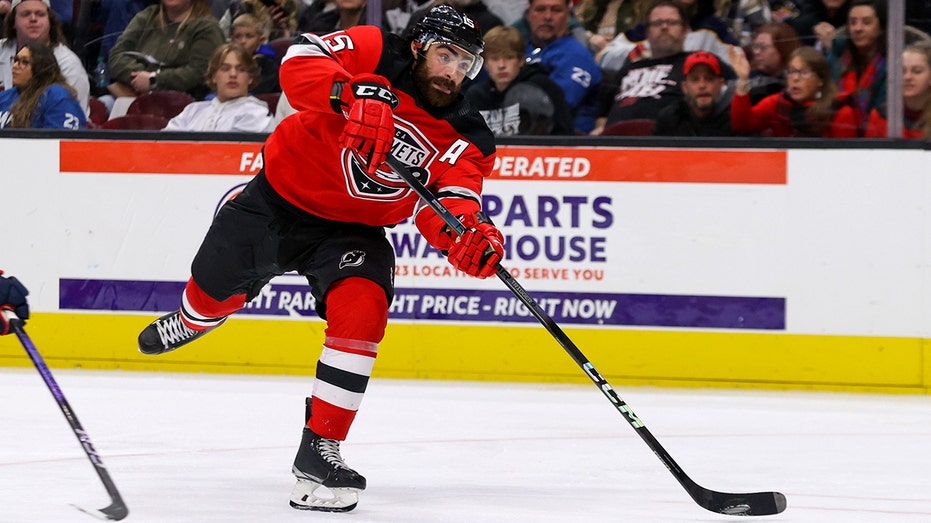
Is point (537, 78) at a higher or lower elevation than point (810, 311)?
higher

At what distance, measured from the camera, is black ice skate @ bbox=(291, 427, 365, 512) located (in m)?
2.96

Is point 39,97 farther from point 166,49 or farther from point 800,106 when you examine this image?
point 800,106

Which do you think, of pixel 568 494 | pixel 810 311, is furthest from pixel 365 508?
pixel 810 311

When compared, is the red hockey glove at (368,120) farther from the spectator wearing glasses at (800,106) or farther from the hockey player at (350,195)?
the spectator wearing glasses at (800,106)

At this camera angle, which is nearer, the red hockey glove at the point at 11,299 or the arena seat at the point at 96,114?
the red hockey glove at the point at 11,299

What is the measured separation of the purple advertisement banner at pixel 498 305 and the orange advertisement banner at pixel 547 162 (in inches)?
16.8

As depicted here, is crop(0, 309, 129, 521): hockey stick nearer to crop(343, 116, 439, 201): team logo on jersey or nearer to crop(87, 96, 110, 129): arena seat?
crop(343, 116, 439, 201): team logo on jersey

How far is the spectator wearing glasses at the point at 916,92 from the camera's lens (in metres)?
4.70

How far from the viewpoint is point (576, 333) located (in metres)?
4.88

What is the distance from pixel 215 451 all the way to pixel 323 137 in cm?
98

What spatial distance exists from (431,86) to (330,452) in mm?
882

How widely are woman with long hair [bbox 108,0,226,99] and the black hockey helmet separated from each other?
7.29 feet

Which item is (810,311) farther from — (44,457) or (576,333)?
(44,457)

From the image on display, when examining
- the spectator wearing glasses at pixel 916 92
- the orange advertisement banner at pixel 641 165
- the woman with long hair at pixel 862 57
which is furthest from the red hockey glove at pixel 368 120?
the spectator wearing glasses at pixel 916 92
